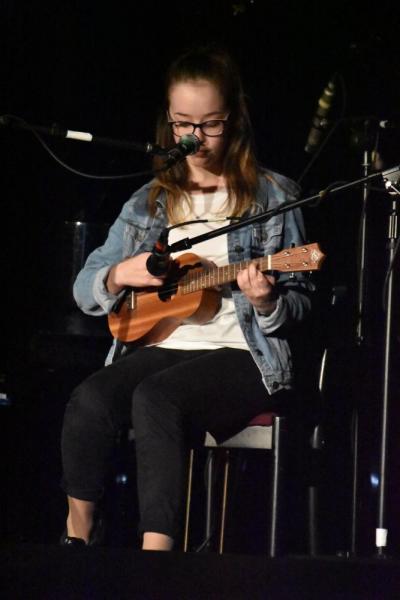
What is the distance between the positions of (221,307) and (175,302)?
0.44 feet

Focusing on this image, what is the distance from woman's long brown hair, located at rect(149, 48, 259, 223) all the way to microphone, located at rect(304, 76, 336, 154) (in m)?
0.43

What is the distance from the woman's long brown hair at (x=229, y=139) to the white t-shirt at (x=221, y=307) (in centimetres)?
5

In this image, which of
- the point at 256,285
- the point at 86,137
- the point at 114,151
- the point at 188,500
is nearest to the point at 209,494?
the point at 188,500

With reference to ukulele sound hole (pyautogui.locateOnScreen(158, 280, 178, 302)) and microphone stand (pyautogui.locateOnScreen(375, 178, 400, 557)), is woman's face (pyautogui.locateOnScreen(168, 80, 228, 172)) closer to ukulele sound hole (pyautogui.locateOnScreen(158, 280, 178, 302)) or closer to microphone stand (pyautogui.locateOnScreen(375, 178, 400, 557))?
ukulele sound hole (pyautogui.locateOnScreen(158, 280, 178, 302))

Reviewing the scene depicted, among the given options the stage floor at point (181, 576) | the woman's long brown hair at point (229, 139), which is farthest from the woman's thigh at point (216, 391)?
the stage floor at point (181, 576)

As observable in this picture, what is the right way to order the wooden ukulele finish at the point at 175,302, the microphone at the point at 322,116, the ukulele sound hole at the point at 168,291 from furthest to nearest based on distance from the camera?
the microphone at the point at 322,116
the ukulele sound hole at the point at 168,291
the wooden ukulele finish at the point at 175,302

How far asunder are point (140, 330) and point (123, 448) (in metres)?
0.56

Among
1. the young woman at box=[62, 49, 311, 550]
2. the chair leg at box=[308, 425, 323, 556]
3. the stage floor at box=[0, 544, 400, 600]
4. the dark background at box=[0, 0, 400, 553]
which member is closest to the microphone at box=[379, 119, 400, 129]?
the dark background at box=[0, 0, 400, 553]

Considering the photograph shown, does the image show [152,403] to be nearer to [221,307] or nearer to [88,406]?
[88,406]

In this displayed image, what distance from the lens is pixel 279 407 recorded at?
2.58 meters

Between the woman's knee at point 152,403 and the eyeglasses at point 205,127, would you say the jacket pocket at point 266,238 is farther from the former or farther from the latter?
the woman's knee at point 152,403

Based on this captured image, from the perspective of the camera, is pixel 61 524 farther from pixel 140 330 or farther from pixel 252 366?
pixel 252 366

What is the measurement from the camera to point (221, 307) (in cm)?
268

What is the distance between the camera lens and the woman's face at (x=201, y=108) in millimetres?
2706
